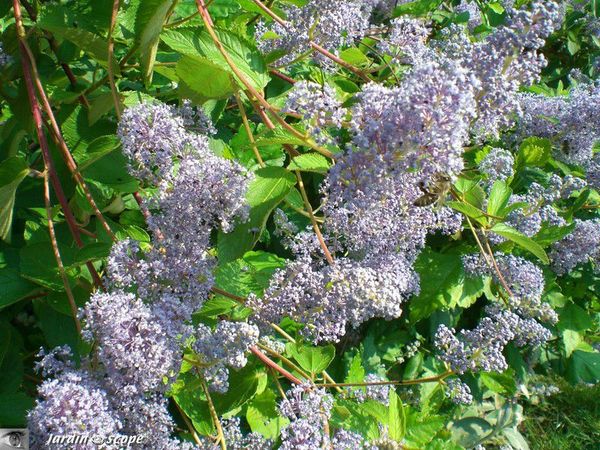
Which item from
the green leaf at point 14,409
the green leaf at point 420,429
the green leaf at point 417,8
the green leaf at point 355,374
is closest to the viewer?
the green leaf at point 14,409

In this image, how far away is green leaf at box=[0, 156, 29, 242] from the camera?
1495 millimetres

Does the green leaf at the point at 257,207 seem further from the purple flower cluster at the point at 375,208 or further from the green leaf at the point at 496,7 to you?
the green leaf at the point at 496,7

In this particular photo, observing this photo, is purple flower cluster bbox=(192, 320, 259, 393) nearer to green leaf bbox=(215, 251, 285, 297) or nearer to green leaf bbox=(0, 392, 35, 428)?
green leaf bbox=(215, 251, 285, 297)

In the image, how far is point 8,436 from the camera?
1346mm

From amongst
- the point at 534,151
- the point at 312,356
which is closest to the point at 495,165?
the point at 534,151

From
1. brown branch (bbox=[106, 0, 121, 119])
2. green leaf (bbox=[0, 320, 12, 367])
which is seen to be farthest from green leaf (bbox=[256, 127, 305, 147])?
green leaf (bbox=[0, 320, 12, 367])

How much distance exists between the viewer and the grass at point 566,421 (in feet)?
13.2

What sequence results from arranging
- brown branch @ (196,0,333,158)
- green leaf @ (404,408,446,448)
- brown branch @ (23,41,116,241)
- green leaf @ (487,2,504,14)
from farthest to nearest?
1. green leaf @ (487,2,504,14)
2. green leaf @ (404,408,446,448)
3. brown branch @ (23,41,116,241)
4. brown branch @ (196,0,333,158)

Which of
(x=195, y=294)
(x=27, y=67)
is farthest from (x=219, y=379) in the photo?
(x=27, y=67)

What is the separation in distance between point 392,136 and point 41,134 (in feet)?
2.93

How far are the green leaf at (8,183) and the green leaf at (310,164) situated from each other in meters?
0.65

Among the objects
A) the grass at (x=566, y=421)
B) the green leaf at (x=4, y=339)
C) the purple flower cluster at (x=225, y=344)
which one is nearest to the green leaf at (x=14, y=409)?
the green leaf at (x=4, y=339)

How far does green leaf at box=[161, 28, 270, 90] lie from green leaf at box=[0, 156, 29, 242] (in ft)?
1.55

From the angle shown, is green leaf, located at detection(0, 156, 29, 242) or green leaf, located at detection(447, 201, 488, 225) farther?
green leaf, located at detection(447, 201, 488, 225)
